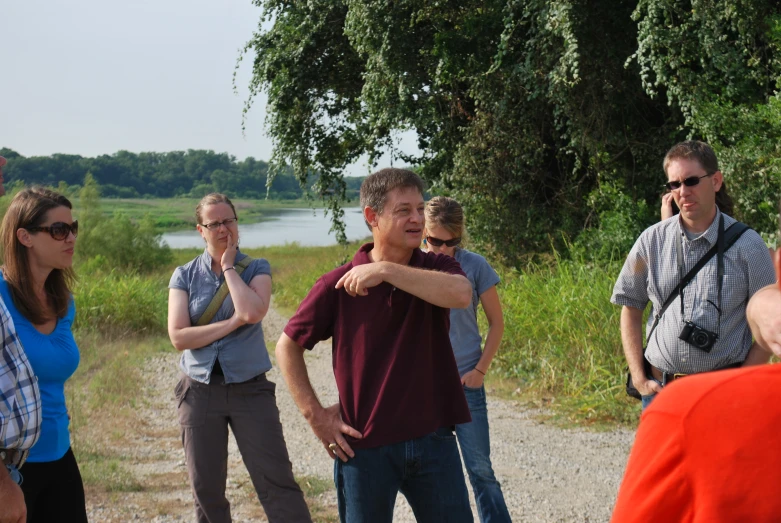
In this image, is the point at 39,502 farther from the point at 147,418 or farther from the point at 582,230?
the point at 582,230

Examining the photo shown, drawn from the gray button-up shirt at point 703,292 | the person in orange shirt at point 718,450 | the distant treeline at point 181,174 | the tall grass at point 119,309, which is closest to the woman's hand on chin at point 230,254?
the gray button-up shirt at point 703,292

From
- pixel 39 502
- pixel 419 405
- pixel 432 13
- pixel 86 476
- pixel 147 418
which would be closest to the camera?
pixel 419 405

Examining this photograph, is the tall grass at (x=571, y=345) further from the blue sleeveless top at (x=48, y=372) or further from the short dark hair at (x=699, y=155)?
the blue sleeveless top at (x=48, y=372)

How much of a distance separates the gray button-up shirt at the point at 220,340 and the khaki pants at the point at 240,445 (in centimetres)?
7

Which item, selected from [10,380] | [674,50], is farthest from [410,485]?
[674,50]

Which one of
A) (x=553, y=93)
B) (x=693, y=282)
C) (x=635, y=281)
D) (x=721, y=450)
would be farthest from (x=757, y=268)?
(x=553, y=93)

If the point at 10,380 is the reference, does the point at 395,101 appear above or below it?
above

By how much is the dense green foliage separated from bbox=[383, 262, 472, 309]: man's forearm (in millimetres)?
6648

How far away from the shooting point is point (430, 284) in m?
2.86

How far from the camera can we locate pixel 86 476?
6219 mm

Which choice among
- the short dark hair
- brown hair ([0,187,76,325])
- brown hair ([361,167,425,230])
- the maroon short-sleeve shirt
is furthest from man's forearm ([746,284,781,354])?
brown hair ([0,187,76,325])

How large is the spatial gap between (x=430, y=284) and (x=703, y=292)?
1467 millimetres

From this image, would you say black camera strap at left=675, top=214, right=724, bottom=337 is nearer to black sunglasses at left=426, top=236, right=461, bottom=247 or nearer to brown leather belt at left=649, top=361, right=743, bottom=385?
brown leather belt at left=649, top=361, right=743, bottom=385

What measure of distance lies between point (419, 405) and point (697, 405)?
191 centimetres
